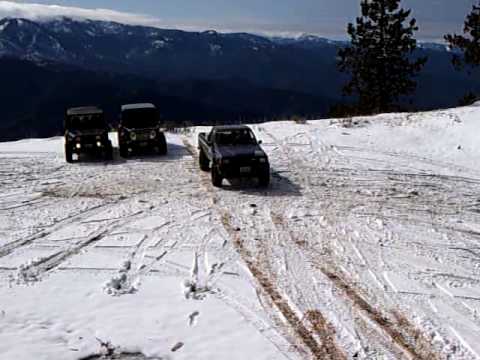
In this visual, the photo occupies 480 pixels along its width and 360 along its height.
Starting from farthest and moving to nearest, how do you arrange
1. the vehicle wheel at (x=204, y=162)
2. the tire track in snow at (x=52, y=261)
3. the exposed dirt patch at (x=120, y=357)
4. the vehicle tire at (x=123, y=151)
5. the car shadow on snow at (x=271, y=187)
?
1. the vehicle tire at (x=123, y=151)
2. the vehicle wheel at (x=204, y=162)
3. the car shadow on snow at (x=271, y=187)
4. the tire track in snow at (x=52, y=261)
5. the exposed dirt patch at (x=120, y=357)

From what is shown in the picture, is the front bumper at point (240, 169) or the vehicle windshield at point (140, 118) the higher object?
the vehicle windshield at point (140, 118)

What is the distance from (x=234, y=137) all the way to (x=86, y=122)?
7943 mm

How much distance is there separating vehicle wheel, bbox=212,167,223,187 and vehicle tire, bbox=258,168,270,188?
1.20 meters

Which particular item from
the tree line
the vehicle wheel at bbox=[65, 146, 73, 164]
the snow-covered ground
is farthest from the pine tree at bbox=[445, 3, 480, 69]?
the vehicle wheel at bbox=[65, 146, 73, 164]

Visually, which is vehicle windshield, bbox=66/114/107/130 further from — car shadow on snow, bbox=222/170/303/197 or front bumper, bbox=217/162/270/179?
front bumper, bbox=217/162/270/179

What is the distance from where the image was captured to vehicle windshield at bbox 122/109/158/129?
20.5m

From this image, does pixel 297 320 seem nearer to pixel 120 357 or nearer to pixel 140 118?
pixel 120 357

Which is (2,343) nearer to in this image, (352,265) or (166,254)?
(166,254)

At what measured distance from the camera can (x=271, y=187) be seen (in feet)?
48.9

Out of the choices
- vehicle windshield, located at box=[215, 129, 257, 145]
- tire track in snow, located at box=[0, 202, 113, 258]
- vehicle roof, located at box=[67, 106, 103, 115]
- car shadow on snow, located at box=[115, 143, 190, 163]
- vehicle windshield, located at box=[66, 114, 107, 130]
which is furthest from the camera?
vehicle roof, located at box=[67, 106, 103, 115]

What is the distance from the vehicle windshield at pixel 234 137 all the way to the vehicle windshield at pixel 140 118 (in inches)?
227

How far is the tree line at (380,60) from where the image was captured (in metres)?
35.4

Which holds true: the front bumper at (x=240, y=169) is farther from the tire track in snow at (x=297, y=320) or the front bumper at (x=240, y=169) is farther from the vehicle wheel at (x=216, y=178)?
the tire track in snow at (x=297, y=320)

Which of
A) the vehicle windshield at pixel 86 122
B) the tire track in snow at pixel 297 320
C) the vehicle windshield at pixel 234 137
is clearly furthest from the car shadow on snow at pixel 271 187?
the vehicle windshield at pixel 86 122
